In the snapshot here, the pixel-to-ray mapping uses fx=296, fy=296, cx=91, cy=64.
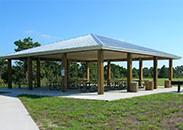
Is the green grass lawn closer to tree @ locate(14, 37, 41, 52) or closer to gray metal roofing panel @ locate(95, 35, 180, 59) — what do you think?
gray metal roofing panel @ locate(95, 35, 180, 59)

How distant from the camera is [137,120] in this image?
8.45m

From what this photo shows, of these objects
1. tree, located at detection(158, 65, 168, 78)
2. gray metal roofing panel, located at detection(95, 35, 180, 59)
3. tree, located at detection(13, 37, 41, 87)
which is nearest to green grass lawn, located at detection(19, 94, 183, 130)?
gray metal roofing panel, located at detection(95, 35, 180, 59)

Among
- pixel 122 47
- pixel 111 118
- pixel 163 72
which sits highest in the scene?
pixel 122 47

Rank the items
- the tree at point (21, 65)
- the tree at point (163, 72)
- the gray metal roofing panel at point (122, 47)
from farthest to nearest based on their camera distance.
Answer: the tree at point (163, 72), the tree at point (21, 65), the gray metal roofing panel at point (122, 47)

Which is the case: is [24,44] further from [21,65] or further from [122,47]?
[122,47]

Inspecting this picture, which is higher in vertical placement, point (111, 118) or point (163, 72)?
point (163, 72)

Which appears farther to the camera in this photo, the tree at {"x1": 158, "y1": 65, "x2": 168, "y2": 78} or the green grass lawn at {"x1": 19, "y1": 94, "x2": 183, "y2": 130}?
the tree at {"x1": 158, "y1": 65, "x2": 168, "y2": 78}

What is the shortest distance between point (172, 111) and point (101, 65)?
7718mm

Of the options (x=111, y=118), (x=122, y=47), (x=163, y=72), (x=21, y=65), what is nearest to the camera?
(x=111, y=118)

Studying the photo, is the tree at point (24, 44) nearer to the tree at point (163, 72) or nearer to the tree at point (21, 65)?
the tree at point (21, 65)

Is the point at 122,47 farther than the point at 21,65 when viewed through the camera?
No

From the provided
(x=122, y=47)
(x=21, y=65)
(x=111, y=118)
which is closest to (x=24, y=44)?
(x=21, y=65)

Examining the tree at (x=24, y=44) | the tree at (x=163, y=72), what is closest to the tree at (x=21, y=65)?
the tree at (x=24, y=44)

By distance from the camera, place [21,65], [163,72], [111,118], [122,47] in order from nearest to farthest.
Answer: [111,118]
[122,47]
[21,65]
[163,72]
